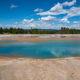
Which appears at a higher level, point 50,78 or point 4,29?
point 4,29

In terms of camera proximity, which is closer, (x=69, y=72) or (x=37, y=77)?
(x=37, y=77)

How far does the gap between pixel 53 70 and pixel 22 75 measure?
1.10 metres

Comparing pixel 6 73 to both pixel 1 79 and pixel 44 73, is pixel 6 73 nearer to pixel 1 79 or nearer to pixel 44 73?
pixel 1 79

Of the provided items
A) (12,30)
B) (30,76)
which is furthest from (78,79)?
(12,30)

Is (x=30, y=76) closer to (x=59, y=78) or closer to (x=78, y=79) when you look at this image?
(x=59, y=78)

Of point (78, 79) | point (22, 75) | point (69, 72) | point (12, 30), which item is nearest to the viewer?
point (78, 79)

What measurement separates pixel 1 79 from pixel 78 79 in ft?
7.61

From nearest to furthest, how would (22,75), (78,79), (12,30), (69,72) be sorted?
(78,79)
(22,75)
(69,72)
(12,30)

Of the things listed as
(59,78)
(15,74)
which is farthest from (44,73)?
(15,74)

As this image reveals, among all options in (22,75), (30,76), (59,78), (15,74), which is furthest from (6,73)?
(59,78)

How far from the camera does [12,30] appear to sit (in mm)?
48000

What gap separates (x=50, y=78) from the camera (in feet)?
8.82

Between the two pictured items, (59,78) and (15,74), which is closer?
(59,78)

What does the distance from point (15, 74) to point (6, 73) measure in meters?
0.32
